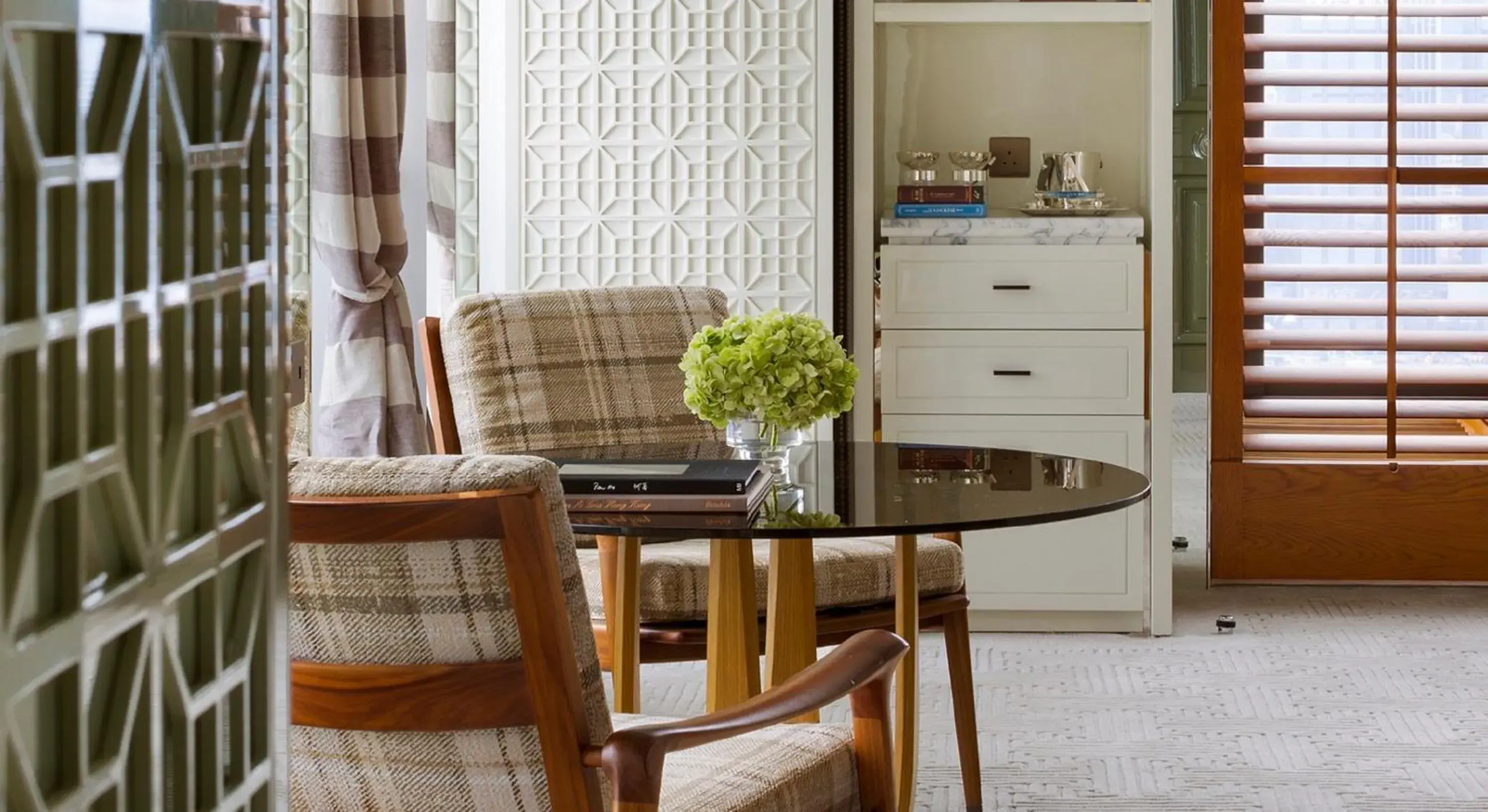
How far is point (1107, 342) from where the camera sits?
392 centimetres

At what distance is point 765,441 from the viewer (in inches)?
91.9

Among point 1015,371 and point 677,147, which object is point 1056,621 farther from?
point 677,147

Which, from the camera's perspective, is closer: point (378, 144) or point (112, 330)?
point (112, 330)

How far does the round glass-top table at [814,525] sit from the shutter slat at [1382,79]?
225cm

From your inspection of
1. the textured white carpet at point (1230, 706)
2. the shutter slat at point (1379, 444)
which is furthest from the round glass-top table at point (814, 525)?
the shutter slat at point (1379, 444)

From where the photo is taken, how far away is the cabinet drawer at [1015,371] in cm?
392

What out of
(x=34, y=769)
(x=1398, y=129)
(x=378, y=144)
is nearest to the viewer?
(x=34, y=769)

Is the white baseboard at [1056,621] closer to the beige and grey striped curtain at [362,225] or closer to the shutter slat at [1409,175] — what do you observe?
the shutter slat at [1409,175]

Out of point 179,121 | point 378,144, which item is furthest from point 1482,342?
point 179,121

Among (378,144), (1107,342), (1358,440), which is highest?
(378,144)

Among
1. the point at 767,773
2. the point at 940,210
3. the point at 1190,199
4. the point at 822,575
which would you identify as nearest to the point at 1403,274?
the point at 1190,199

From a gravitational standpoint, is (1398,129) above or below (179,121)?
above

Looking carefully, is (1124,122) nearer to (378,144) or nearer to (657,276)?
(657,276)

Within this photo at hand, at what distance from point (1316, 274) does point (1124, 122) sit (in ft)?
2.15
